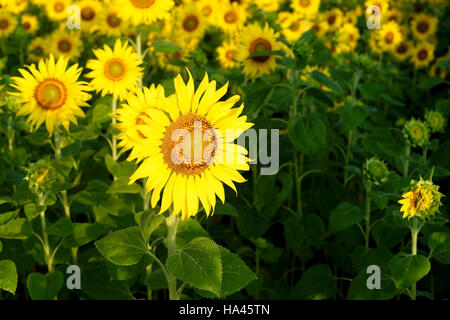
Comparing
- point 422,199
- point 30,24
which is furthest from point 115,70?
point 30,24

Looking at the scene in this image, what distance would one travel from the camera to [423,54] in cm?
415

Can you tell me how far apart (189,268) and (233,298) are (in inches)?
34.4

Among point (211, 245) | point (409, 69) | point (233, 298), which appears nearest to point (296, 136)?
point (233, 298)

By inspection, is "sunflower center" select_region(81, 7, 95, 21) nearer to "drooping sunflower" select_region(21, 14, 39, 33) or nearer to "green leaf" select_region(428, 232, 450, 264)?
"drooping sunflower" select_region(21, 14, 39, 33)

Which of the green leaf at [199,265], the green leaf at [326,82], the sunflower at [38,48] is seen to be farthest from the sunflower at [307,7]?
the green leaf at [199,265]

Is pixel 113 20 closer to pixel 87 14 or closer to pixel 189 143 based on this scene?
pixel 87 14

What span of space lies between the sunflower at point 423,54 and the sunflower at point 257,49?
6.44 ft

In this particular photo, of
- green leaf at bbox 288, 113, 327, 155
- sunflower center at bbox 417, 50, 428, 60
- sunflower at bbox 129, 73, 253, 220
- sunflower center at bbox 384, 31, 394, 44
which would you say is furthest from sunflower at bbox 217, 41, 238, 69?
sunflower at bbox 129, 73, 253, 220

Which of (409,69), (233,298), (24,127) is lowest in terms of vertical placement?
(233,298)

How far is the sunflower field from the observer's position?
4.33 ft

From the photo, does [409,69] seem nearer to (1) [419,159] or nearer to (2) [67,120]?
(1) [419,159]

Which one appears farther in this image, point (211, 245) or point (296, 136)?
point (296, 136)

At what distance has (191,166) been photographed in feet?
4.33

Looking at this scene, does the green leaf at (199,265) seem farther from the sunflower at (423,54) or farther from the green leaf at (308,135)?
the sunflower at (423,54)
